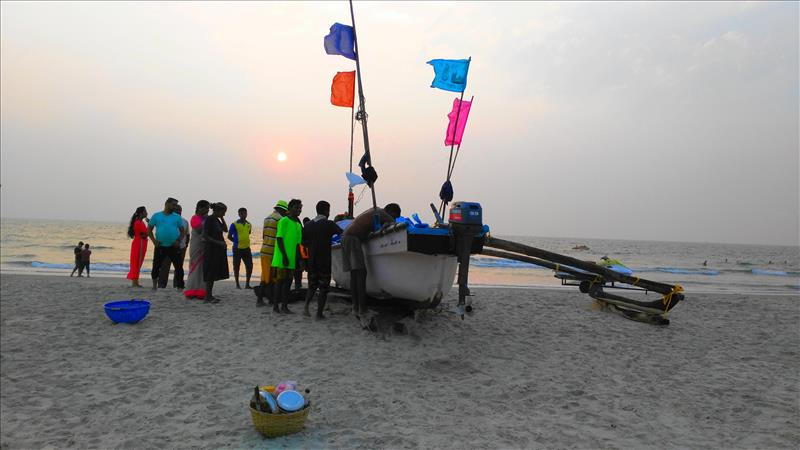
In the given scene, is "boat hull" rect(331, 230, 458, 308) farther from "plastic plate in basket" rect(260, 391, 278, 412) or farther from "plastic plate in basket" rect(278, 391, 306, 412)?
"plastic plate in basket" rect(260, 391, 278, 412)

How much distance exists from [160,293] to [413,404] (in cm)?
642

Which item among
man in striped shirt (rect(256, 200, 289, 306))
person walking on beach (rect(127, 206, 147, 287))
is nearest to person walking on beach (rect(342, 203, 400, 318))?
man in striped shirt (rect(256, 200, 289, 306))

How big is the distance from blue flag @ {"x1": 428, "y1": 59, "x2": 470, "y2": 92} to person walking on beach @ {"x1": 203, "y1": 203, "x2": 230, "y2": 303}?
4410 mm

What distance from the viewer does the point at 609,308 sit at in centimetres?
981

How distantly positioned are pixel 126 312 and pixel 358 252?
3441mm

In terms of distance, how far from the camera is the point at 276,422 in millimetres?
3900

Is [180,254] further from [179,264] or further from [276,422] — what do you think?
[276,422]

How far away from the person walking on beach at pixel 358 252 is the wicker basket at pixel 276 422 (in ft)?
9.45

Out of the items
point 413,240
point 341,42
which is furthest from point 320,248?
point 341,42

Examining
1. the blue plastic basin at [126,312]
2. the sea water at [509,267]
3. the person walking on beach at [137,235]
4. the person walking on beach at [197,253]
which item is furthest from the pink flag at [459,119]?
the sea water at [509,267]

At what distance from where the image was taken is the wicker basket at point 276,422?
12.8ft

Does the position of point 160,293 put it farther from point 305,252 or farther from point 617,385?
point 617,385

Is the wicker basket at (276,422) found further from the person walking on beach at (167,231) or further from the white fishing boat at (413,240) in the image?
the person walking on beach at (167,231)

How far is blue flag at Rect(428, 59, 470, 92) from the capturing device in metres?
8.07
